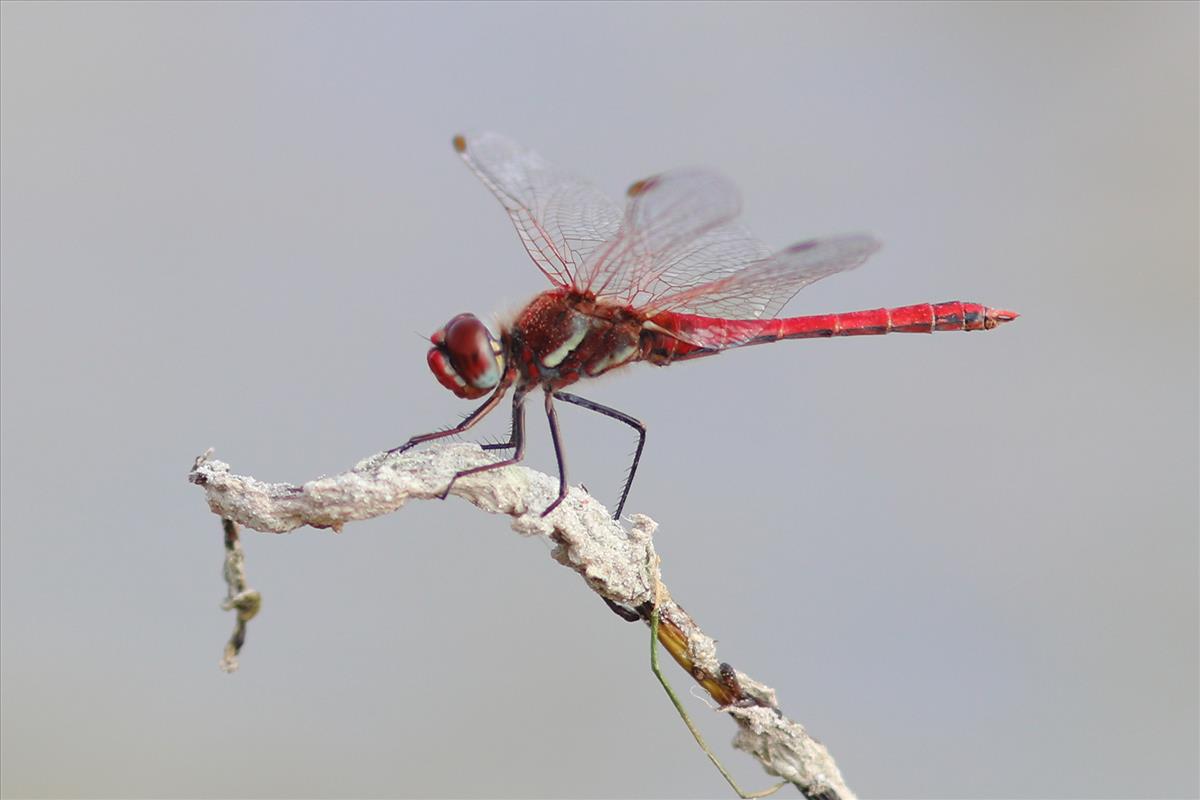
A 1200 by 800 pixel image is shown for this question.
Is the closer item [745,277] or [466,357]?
[466,357]

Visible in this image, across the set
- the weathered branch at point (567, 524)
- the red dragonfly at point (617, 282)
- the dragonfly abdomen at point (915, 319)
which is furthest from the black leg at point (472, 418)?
the dragonfly abdomen at point (915, 319)

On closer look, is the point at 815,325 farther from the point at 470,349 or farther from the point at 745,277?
the point at 470,349

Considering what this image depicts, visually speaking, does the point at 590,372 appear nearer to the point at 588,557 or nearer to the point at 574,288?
the point at 574,288

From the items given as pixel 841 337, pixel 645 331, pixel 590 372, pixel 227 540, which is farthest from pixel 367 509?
pixel 841 337

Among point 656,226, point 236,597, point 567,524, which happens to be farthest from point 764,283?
point 236,597

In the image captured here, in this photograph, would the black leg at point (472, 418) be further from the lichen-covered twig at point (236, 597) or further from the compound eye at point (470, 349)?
the lichen-covered twig at point (236, 597)

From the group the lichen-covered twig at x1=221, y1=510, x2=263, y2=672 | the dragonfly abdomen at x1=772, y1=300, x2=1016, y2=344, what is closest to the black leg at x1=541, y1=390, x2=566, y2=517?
the lichen-covered twig at x1=221, y1=510, x2=263, y2=672

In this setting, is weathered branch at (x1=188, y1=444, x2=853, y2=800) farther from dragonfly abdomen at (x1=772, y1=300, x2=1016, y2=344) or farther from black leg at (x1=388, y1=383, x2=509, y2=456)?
dragonfly abdomen at (x1=772, y1=300, x2=1016, y2=344)
